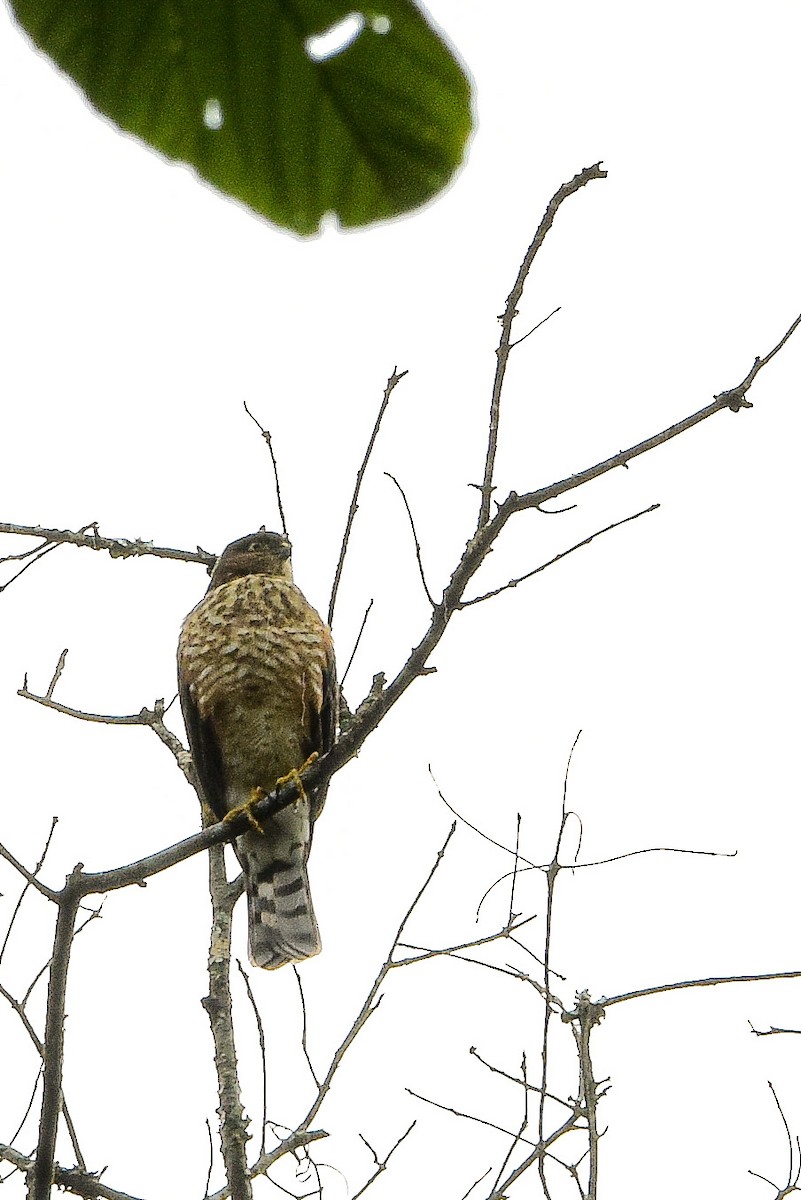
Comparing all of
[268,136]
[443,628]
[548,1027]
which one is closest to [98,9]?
[268,136]

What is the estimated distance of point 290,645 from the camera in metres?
5.12

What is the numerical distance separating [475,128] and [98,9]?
0.12m

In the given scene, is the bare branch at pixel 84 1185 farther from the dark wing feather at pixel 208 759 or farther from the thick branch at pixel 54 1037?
the dark wing feather at pixel 208 759

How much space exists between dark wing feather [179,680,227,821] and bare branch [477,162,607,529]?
224 cm

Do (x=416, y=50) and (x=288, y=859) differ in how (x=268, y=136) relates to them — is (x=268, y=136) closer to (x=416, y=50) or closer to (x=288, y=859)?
(x=416, y=50)

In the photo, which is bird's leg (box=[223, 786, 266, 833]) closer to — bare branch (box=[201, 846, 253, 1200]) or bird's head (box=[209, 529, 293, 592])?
bare branch (box=[201, 846, 253, 1200])

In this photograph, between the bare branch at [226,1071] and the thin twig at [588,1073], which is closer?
the thin twig at [588,1073]

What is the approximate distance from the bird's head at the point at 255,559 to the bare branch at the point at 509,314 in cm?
243

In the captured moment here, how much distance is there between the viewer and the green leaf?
0.39m

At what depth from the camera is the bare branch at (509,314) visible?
305 cm

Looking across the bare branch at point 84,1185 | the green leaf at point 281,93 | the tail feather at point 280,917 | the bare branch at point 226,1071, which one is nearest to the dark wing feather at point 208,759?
the tail feather at point 280,917

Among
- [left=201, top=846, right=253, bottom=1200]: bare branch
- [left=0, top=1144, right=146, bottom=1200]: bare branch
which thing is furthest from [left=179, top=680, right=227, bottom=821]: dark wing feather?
[left=0, top=1144, right=146, bottom=1200]: bare branch

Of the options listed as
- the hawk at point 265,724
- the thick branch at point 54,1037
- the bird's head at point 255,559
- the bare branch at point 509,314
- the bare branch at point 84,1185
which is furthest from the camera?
the bird's head at point 255,559

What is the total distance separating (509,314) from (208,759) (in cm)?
250
